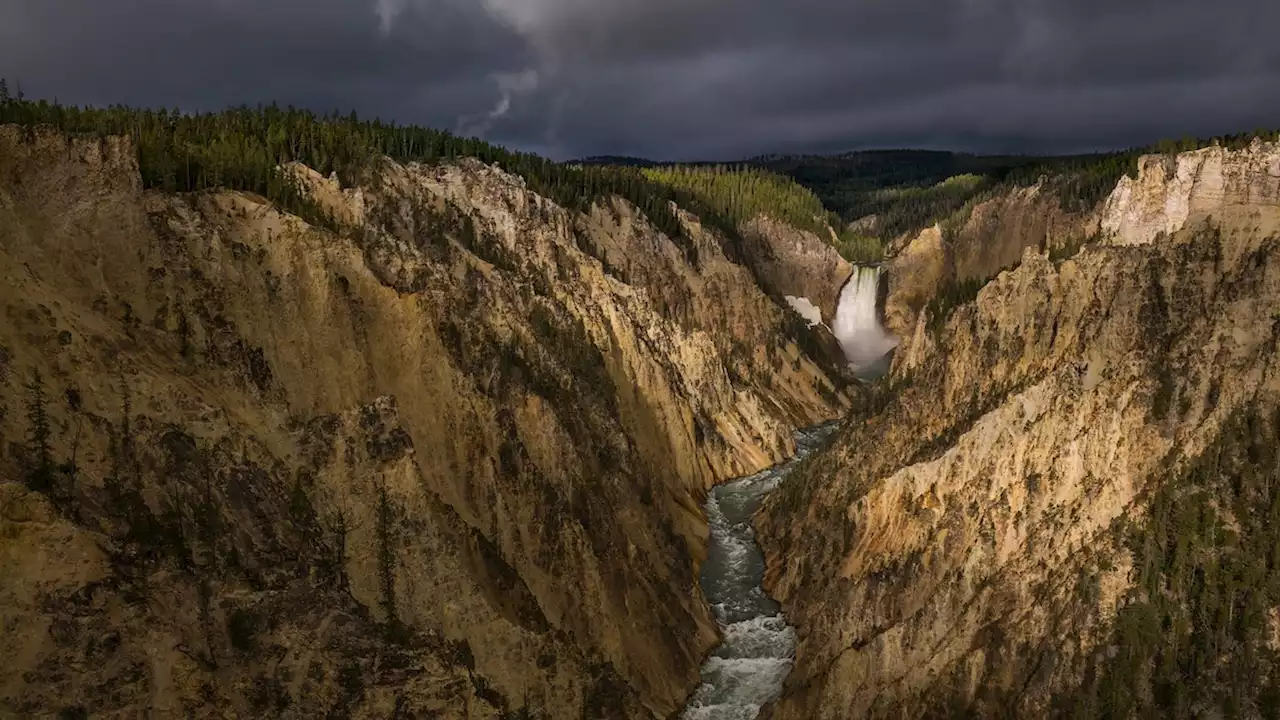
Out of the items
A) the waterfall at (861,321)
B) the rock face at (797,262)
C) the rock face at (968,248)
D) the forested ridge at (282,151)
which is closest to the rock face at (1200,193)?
the forested ridge at (282,151)

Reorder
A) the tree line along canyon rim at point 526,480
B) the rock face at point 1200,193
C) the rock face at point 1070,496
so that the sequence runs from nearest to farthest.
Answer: the tree line along canyon rim at point 526,480 < the rock face at point 1070,496 < the rock face at point 1200,193

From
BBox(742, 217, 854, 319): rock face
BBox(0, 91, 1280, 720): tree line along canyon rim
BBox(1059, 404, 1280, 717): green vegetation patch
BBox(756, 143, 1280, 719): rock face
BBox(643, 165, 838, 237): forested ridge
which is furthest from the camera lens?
BBox(643, 165, 838, 237): forested ridge

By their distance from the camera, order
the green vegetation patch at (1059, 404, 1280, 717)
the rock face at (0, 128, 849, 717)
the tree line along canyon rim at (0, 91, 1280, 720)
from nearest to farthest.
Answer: the rock face at (0, 128, 849, 717), the tree line along canyon rim at (0, 91, 1280, 720), the green vegetation patch at (1059, 404, 1280, 717)

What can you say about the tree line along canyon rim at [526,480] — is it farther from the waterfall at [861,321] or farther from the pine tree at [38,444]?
the waterfall at [861,321]

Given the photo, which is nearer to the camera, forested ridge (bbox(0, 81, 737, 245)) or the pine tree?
the pine tree

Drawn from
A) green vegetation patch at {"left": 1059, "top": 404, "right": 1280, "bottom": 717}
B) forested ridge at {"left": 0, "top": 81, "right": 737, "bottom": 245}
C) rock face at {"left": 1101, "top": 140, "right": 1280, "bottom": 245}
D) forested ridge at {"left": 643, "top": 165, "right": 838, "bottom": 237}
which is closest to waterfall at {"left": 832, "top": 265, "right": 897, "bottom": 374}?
forested ridge at {"left": 643, "top": 165, "right": 838, "bottom": 237}

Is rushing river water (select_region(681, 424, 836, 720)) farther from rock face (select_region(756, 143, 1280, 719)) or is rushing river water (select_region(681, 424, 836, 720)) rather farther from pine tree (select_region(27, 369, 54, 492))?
pine tree (select_region(27, 369, 54, 492))
